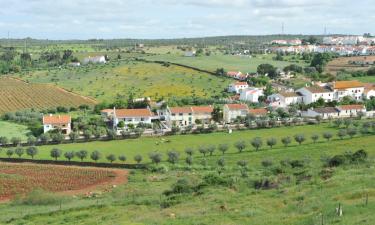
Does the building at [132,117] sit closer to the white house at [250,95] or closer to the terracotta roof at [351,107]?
the white house at [250,95]

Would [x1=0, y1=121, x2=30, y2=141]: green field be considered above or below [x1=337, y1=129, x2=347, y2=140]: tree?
below

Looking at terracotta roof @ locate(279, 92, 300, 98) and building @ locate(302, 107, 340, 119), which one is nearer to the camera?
building @ locate(302, 107, 340, 119)

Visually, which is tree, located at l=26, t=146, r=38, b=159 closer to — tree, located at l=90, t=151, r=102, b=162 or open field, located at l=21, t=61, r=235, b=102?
tree, located at l=90, t=151, r=102, b=162

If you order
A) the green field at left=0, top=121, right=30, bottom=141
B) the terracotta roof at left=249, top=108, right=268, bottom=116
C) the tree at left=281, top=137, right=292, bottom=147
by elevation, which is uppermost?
the terracotta roof at left=249, top=108, right=268, bottom=116

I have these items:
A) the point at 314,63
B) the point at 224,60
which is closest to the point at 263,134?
the point at 314,63

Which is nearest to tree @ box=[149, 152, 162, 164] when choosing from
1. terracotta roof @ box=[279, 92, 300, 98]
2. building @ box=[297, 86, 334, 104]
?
terracotta roof @ box=[279, 92, 300, 98]

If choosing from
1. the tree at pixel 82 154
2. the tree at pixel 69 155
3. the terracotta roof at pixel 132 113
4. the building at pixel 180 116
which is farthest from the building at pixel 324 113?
the tree at pixel 69 155

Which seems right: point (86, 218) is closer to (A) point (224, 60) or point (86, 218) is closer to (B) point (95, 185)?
(B) point (95, 185)

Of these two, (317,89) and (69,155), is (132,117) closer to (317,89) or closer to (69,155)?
(69,155)
